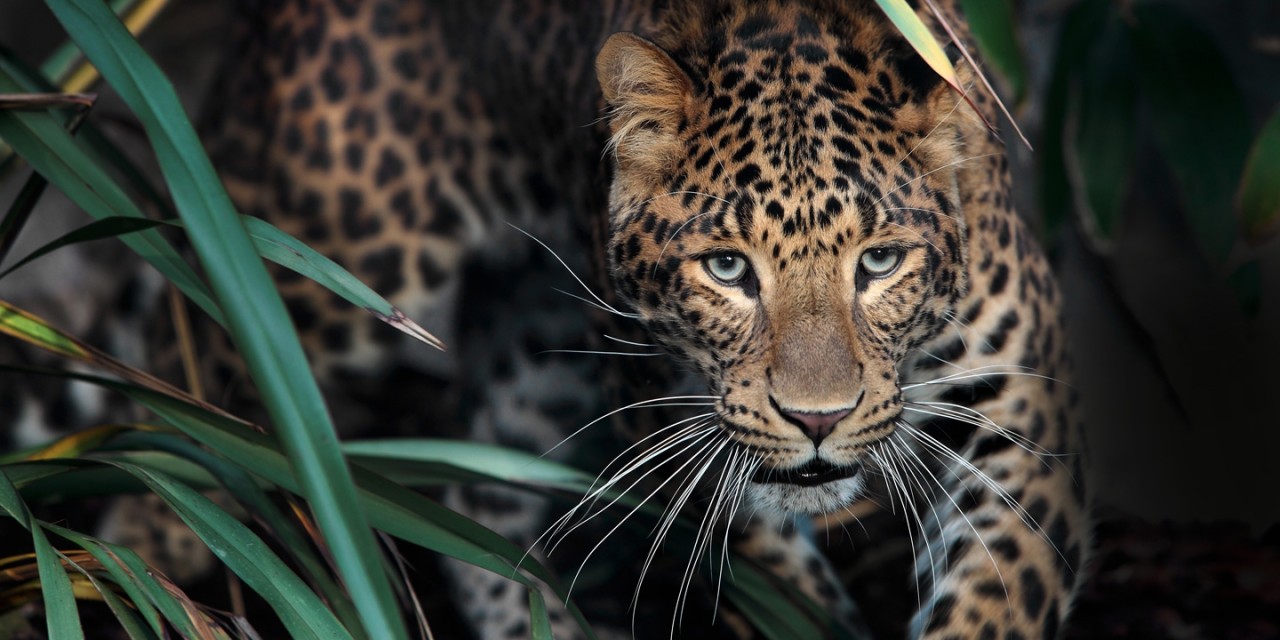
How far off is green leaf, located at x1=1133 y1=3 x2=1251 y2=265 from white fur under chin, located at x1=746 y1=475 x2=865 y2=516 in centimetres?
166

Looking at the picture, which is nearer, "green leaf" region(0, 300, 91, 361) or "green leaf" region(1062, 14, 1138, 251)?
"green leaf" region(0, 300, 91, 361)

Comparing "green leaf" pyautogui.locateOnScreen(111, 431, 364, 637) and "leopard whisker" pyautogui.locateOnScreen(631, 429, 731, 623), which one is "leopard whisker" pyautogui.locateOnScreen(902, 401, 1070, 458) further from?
"green leaf" pyautogui.locateOnScreen(111, 431, 364, 637)

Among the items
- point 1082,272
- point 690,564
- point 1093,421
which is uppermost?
point 690,564

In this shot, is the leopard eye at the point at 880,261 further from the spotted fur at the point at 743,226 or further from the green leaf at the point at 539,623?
the green leaf at the point at 539,623

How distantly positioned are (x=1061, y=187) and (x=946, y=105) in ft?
5.42

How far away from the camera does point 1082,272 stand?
4.74 metres

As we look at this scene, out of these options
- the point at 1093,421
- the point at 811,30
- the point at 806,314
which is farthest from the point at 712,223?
the point at 1093,421

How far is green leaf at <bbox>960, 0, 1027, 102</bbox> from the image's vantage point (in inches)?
116

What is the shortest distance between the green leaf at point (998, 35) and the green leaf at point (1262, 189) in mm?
527

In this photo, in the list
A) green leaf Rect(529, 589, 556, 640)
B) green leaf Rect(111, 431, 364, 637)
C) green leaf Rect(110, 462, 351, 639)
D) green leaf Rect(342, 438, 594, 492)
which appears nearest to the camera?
green leaf Rect(110, 462, 351, 639)

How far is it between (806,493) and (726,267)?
456 millimetres

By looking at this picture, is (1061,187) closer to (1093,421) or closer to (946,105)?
(1093,421)

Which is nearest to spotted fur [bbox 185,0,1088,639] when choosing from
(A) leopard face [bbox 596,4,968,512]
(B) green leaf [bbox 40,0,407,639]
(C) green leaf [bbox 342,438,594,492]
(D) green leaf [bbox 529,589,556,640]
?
(A) leopard face [bbox 596,4,968,512]

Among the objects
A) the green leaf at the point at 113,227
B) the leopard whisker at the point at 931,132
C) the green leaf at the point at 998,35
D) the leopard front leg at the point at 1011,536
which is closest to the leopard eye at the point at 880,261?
the leopard whisker at the point at 931,132
